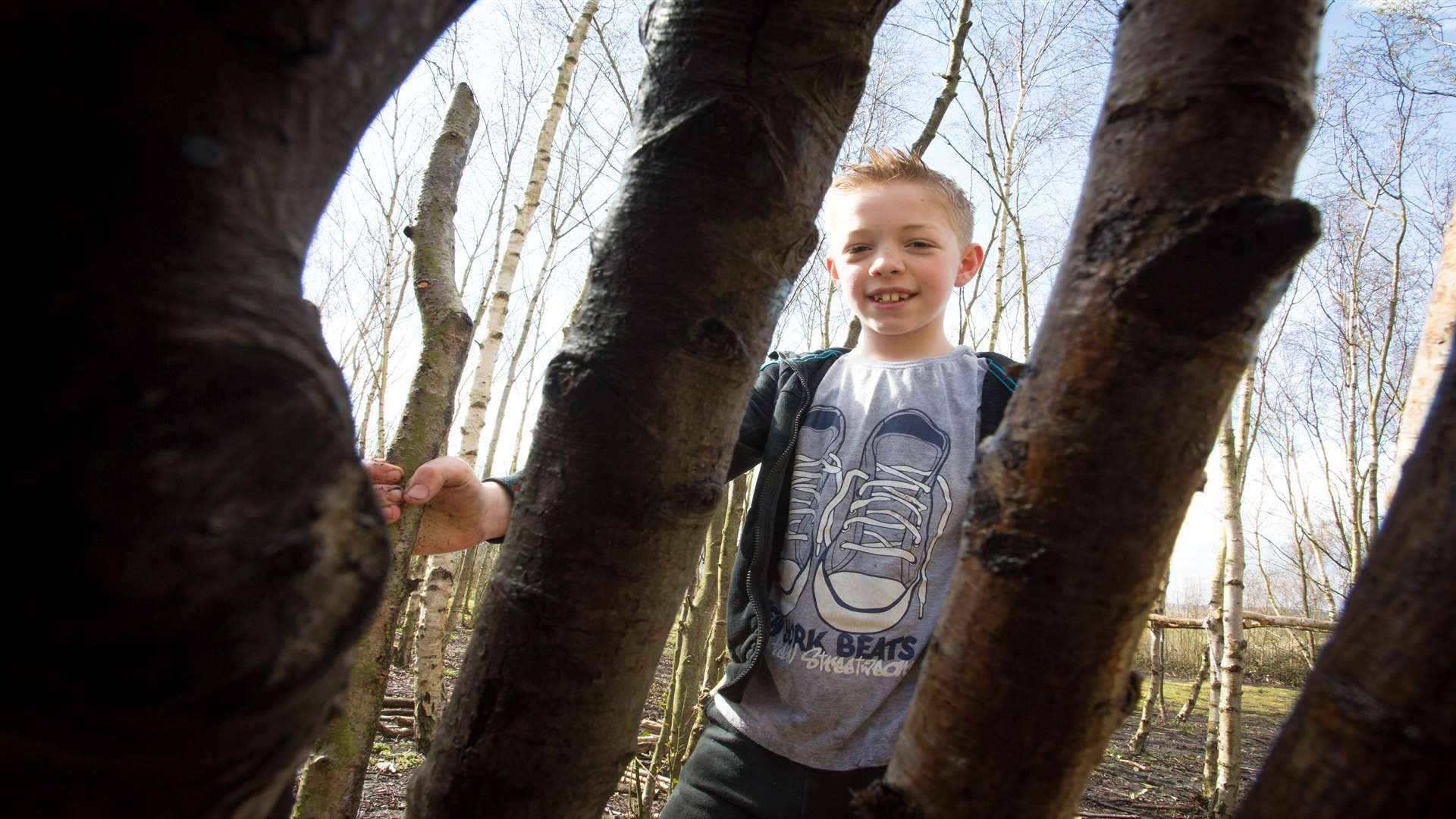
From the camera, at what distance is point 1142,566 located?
507 millimetres

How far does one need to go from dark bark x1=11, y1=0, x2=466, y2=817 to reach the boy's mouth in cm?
162

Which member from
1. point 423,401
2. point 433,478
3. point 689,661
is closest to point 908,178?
point 433,478

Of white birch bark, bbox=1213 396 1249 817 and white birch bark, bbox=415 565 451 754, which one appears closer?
white birch bark, bbox=1213 396 1249 817

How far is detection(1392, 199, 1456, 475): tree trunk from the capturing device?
13.4 ft

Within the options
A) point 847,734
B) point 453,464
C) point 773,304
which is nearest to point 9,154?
point 773,304

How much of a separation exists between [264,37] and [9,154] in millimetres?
127

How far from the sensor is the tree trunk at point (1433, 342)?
4.08m

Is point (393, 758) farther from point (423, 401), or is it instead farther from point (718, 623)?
point (423, 401)

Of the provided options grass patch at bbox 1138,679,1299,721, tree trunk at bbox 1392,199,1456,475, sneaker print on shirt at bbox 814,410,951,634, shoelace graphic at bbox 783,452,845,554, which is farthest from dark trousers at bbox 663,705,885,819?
grass patch at bbox 1138,679,1299,721

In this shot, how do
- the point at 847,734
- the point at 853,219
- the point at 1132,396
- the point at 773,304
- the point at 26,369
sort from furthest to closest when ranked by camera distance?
the point at 853,219
the point at 847,734
the point at 773,304
the point at 1132,396
the point at 26,369

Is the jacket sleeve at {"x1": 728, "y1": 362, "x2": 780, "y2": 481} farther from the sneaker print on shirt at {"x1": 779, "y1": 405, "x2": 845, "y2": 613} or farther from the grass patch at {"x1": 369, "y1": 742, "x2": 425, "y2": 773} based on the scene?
the grass patch at {"x1": 369, "y1": 742, "x2": 425, "y2": 773}

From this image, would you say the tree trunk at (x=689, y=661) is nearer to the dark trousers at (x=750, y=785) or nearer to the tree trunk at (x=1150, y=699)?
the dark trousers at (x=750, y=785)

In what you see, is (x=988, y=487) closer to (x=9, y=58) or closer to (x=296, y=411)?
(x=296, y=411)

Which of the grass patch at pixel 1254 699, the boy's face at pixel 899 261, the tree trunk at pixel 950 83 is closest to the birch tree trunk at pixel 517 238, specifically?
the tree trunk at pixel 950 83
